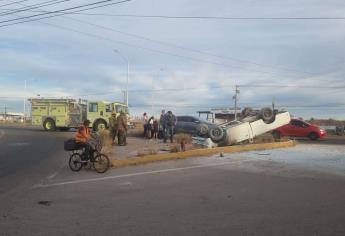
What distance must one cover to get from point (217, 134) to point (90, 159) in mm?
8352

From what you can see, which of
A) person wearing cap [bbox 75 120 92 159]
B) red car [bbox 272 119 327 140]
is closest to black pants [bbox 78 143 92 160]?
person wearing cap [bbox 75 120 92 159]

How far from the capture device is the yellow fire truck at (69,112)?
127 feet

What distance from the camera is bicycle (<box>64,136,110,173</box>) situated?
1537 centimetres

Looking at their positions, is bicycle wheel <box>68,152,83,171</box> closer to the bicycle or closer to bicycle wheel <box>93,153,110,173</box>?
the bicycle

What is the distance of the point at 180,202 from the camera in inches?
403

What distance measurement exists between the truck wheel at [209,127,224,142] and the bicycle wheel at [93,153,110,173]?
811 centimetres

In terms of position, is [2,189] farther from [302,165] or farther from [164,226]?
[302,165]

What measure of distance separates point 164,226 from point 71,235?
1444 millimetres

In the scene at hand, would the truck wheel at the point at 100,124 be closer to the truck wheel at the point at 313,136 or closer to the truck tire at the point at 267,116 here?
the truck wheel at the point at 313,136

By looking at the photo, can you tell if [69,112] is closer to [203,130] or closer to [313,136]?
[313,136]

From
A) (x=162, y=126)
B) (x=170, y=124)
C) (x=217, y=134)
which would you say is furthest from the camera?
(x=162, y=126)

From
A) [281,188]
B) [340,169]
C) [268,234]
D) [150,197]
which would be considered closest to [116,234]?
[268,234]

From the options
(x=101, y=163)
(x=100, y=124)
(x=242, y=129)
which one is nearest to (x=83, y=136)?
(x=101, y=163)

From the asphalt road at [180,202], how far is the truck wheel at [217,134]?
634 cm
